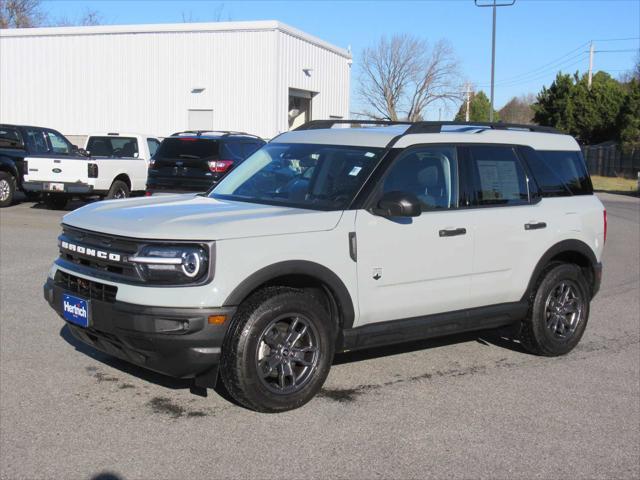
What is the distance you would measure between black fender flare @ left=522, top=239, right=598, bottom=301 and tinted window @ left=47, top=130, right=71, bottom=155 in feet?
48.2

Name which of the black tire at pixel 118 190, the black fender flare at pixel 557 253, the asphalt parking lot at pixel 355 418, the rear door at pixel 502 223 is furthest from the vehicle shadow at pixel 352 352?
the black tire at pixel 118 190

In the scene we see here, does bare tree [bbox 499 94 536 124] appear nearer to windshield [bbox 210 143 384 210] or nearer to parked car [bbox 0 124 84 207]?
parked car [bbox 0 124 84 207]

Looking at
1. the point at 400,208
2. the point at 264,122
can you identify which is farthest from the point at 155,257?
the point at 264,122

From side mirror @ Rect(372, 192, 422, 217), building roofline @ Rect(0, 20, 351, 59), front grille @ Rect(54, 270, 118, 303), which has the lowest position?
front grille @ Rect(54, 270, 118, 303)

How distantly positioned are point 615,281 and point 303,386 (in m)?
7.07

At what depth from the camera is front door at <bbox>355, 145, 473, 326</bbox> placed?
549cm

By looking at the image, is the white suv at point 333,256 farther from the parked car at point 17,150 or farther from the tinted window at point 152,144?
the tinted window at point 152,144

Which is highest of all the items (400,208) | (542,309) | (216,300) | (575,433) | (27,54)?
(27,54)

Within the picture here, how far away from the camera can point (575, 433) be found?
495 cm

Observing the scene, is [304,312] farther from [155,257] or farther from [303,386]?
[155,257]

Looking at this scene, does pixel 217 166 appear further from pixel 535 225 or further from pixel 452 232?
pixel 452 232

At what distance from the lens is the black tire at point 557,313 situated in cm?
662

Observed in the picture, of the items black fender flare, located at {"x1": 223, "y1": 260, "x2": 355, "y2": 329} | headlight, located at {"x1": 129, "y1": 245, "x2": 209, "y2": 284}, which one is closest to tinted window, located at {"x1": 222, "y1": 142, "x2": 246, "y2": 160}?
black fender flare, located at {"x1": 223, "y1": 260, "x2": 355, "y2": 329}

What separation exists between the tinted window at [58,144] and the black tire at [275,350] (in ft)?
49.3
